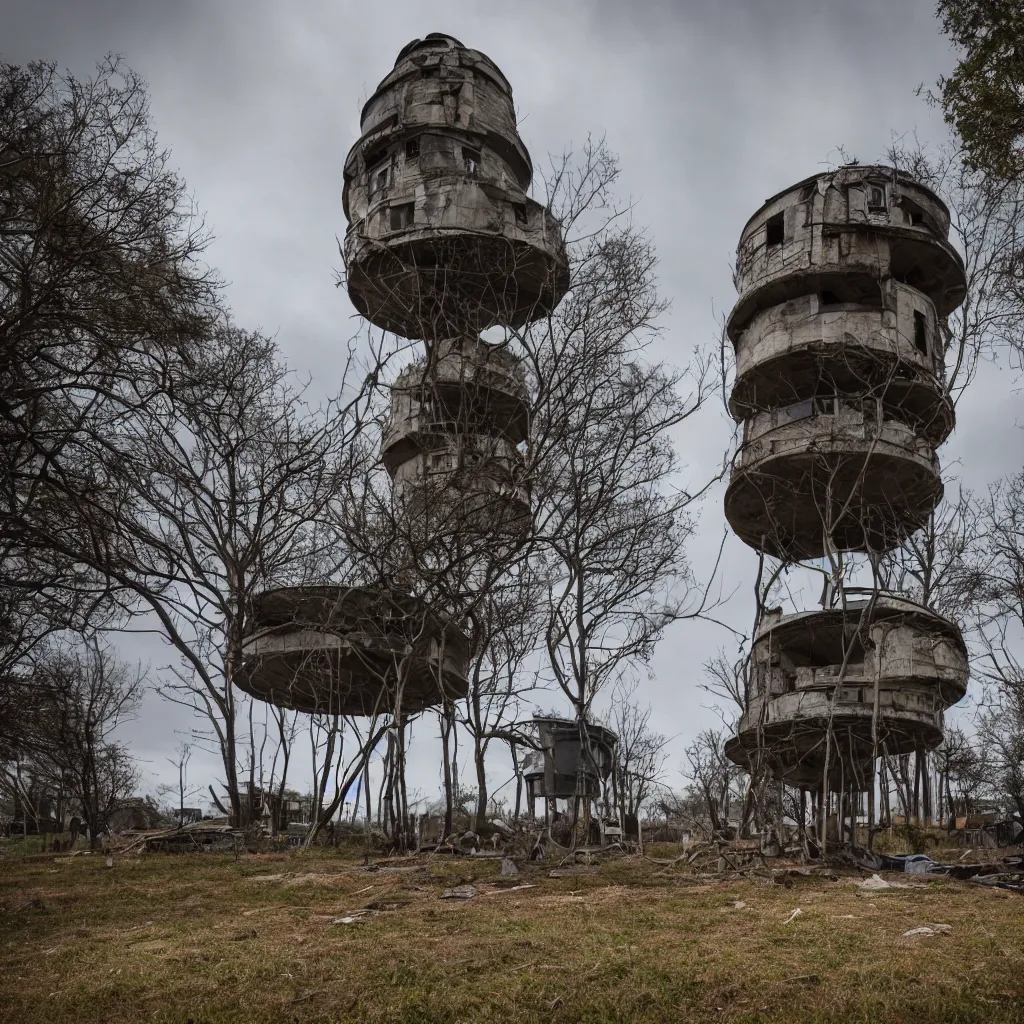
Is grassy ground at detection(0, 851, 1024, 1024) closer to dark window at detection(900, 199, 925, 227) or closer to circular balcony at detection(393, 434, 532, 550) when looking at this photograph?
circular balcony at detection(393, 434, 532, 550)

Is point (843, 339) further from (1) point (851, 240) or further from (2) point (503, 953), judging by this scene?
(2) point (503, 953)

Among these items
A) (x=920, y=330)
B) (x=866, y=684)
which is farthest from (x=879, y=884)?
(x=920, y=330)

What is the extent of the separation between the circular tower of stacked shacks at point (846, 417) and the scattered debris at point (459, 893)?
16.2m

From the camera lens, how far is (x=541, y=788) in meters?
28.7

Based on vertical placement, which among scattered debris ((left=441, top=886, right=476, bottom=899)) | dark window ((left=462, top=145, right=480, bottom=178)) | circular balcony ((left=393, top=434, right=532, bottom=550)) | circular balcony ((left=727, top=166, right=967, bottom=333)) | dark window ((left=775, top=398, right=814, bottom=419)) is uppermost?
dark window ((left=462, top=145, right=480, bottom=178))

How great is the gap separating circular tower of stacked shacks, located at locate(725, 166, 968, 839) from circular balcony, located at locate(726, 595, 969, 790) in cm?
5

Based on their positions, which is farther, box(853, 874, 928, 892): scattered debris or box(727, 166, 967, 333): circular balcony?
box(727, 166, 967, 333): circular balcony

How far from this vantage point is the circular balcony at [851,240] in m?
29.3

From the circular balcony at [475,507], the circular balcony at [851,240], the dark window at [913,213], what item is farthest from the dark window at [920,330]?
the circular balcony at [475,507]

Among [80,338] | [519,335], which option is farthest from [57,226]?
[519,335]

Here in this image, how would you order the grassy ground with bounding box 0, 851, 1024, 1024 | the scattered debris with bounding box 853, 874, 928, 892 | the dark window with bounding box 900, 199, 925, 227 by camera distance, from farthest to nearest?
the dark window with bounding box 900, 199, 925, 227 → the scattered debris with bounding box 853, 874, 928, 892 → the grassy ground with bounding box 0, 851, 1024, 1024

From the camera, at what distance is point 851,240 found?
96.5 feet

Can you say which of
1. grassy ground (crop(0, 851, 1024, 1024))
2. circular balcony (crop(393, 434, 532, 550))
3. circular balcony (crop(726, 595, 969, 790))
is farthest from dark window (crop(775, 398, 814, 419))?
grassy ground (crop(0, 851, 1024, 1024))

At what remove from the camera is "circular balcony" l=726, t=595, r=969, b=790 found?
2769cm
